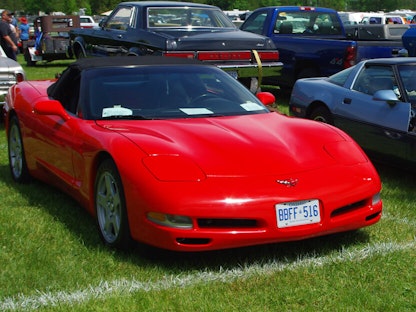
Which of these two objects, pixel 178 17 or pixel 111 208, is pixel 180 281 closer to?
pixel 111 208

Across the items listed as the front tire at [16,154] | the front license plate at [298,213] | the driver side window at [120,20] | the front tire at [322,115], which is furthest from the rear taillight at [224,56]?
the front license plate at [298,213]

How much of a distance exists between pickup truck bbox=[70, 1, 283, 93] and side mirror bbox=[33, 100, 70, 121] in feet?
17.6

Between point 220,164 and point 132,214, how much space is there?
0.62 meters

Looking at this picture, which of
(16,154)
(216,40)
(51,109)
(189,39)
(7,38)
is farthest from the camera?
(7,38)

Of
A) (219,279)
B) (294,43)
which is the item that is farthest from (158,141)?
(294,43)

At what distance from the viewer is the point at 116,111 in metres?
5.30

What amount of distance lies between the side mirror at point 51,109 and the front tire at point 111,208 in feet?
2.84

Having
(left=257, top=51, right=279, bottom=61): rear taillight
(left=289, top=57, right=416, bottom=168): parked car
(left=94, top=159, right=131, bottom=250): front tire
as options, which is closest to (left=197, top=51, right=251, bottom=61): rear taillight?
(left=257, top=51, right=279, bottom=61): rear taillight

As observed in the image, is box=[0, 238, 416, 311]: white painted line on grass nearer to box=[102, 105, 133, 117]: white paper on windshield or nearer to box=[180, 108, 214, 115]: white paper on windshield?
box=[180, 108, 214, 115]: white paper on windshield

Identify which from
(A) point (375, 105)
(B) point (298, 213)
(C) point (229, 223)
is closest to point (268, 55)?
(A) point (375, 105)

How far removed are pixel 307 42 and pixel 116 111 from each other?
25.9 ft

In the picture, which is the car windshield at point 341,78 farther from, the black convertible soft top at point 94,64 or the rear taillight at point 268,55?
the rear taillight at point 268,55

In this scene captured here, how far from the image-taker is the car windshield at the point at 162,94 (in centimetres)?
535

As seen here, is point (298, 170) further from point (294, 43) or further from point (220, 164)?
point (294, 43)
